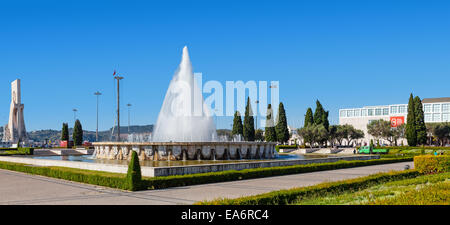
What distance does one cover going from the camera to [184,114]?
30.1m

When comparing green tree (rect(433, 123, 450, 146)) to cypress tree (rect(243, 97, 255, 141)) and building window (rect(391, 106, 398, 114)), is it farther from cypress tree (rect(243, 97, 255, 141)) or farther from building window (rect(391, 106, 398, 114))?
cypress tree (rect(243, 97, 255, 141))

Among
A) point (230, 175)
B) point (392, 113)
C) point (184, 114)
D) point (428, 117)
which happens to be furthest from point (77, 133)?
point (428, 117)

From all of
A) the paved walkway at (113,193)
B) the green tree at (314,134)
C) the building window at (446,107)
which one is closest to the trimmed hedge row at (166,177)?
the paved walkway at (113,193)

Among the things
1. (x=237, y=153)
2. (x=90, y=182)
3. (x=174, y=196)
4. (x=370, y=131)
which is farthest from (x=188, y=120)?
(x=370, y=131)

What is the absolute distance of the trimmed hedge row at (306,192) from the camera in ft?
30.5

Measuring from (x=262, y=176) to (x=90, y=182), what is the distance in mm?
7394

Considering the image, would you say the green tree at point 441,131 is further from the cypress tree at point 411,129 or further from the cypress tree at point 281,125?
the cypress tree at point 281,125

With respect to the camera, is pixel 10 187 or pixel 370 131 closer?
pixel 10 187

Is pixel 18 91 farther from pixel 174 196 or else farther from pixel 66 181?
pixel 174 196

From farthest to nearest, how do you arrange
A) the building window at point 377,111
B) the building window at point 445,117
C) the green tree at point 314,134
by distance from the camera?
the building window at point 377,111, the building window at point 445,117, the green tree at point 314,134

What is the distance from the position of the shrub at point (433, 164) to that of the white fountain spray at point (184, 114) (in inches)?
594

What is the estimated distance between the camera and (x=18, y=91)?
98.4m

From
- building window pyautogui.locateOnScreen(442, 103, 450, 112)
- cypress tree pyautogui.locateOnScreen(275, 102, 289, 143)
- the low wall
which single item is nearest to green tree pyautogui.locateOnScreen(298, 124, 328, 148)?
cypress tree pyautogui.locateOnScreen(275, 102, 289, 143)

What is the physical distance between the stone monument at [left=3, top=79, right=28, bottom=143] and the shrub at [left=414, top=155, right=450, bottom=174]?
98.5m
